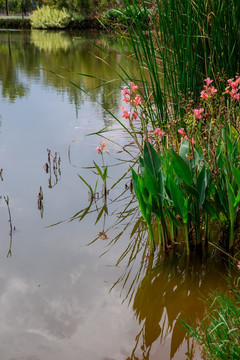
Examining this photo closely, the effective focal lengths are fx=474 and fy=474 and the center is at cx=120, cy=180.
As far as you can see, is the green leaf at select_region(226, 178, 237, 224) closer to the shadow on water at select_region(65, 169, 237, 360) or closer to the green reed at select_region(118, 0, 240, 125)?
the shadow on water at select_region(65, 169, 237, 360)

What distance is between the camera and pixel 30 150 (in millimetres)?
4910

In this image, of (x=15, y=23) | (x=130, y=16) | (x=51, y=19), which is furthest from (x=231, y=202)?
(x=15, y=23)

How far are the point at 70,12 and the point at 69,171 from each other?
25903 millimetres

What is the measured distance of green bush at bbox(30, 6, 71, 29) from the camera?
27641mm

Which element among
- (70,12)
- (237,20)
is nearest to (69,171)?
(237,20)

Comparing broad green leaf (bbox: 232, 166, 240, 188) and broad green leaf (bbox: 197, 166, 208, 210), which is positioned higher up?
broad green leaf (bbox: 232, 166, 240, 188)

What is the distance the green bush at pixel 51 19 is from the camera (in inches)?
1088

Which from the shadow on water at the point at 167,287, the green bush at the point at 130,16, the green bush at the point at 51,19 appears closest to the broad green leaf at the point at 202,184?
the shadow on water at the point at 167,287

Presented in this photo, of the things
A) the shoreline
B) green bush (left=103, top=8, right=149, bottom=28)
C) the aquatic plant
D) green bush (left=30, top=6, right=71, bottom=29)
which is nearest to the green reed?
green bush (left=103, top=8, right=149, bottom=28)

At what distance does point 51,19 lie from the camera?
28.0 m

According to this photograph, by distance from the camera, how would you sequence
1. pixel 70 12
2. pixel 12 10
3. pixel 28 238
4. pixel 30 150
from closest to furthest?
pixel 28 238
pixel 30 150
pixel 70 12
pixel 12 10

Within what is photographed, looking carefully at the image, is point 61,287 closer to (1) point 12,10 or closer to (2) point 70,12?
(2) point 70,12

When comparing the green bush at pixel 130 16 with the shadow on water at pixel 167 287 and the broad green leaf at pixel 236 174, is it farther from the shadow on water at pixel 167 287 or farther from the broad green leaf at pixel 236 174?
the shadow on water at pixel 167 287

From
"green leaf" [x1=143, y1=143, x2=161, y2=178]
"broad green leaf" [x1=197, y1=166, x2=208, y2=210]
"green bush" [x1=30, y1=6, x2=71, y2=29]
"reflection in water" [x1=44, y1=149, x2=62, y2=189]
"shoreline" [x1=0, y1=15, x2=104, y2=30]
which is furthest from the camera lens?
"green bush" [x1=30, y1=6, x2=71, y2=29]
